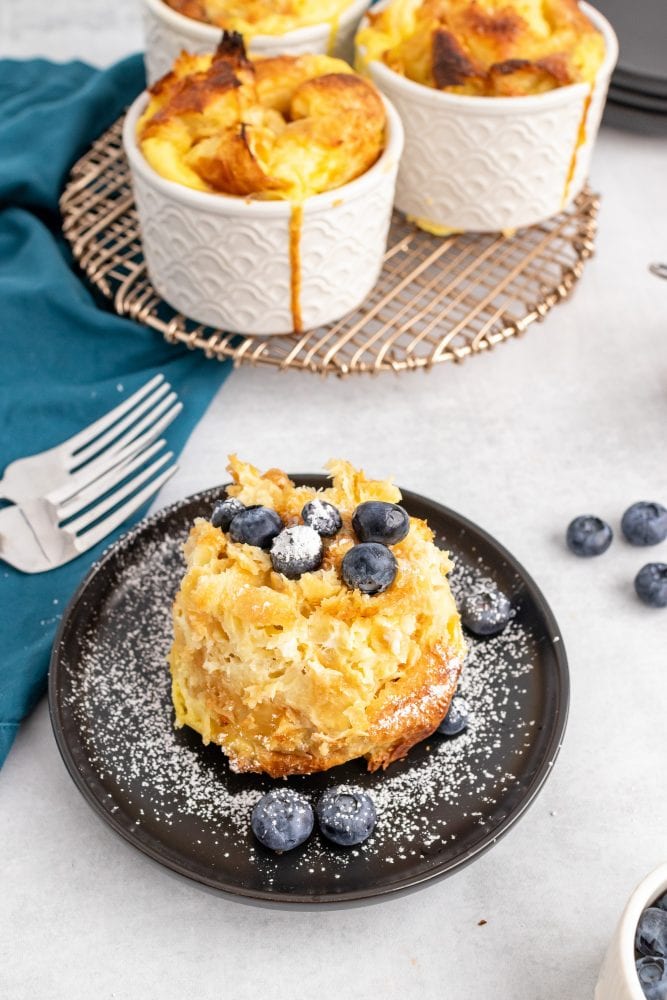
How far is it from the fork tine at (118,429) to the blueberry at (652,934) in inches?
42.6

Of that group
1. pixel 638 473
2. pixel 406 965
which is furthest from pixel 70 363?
pixel 406 965

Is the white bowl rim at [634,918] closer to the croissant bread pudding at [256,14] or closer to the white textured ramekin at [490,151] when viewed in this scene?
the white textured ramekin at [490,151]

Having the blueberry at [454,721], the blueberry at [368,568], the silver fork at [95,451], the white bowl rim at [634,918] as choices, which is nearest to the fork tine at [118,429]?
the silver fork at [95,451]

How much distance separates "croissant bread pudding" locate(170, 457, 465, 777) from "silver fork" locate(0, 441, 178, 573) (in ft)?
1.05

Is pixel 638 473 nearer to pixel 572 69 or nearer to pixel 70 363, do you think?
pixel 572 69

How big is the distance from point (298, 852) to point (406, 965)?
0.57 feet

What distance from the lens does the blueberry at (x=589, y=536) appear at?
1.66m

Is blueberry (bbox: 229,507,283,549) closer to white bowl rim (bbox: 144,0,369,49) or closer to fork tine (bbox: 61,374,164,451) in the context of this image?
fork tine (bbox: 61,374,164,451)

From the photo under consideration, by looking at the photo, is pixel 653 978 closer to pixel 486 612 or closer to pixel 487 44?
pixel 486 612

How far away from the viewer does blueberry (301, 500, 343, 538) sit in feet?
4.32

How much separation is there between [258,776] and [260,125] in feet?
3.53

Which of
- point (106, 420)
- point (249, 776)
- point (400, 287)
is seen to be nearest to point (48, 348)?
point (106, 420)

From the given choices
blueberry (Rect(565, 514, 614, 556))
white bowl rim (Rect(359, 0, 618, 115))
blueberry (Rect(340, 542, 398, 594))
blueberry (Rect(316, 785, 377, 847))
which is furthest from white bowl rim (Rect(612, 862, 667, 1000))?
white bowl rim (Rect(359, 0, 618, 115))

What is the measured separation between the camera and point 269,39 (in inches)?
77.7
